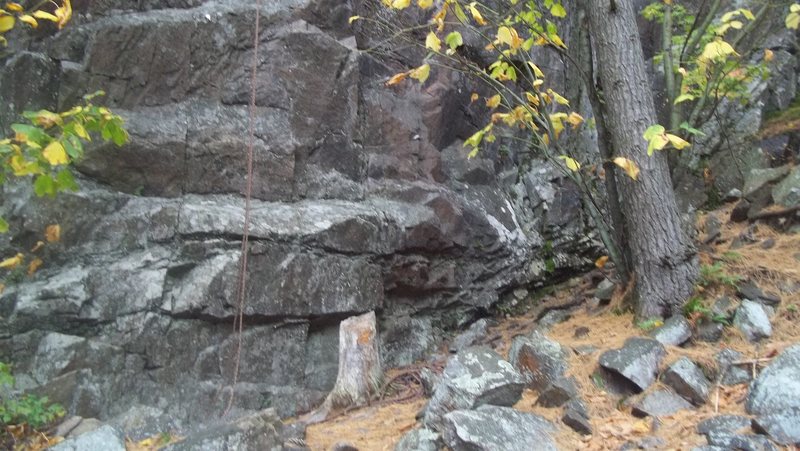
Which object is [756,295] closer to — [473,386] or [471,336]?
[473,386]

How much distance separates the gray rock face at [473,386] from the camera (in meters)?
3.76

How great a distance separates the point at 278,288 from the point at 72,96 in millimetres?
2464

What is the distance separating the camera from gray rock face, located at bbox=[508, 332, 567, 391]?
4.07 meters

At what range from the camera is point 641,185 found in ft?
15.1

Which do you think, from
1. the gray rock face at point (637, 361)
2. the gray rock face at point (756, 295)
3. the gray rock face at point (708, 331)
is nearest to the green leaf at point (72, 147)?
the gray rock face at point (637, 361)

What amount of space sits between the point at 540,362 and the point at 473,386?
0.61m

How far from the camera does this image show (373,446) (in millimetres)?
3920

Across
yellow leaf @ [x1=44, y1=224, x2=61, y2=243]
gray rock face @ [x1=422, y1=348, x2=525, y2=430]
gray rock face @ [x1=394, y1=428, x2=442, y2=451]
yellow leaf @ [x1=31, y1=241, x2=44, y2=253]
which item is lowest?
gray rock face @ [x1=394, y1=428, x2=442, y2=451]

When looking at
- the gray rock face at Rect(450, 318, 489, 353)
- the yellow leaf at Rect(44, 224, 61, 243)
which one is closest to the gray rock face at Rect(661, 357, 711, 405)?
the gray rock face at Rect(450, 318, 489, 353)

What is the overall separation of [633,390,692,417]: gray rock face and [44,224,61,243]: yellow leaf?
14.4 ft

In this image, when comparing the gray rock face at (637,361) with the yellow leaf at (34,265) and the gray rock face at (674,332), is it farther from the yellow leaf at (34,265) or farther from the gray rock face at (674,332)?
the yellow leaf at (34,265)

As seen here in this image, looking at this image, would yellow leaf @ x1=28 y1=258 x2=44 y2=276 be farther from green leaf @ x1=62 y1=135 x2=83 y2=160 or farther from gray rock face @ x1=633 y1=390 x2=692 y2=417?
gray rock face @ x1=633 y1=390 x2=692 y2=417

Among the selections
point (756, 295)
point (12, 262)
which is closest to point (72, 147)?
point (12, 262)

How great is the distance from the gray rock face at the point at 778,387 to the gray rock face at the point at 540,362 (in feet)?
3.59
